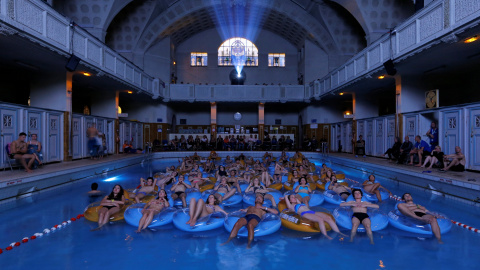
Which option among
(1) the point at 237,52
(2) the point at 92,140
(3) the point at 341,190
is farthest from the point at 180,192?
(1) the point at 237,52

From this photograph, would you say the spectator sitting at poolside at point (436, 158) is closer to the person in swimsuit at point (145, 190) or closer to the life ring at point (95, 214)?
the person in swimsuit at point (145, 190)

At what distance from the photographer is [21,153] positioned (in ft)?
29.1

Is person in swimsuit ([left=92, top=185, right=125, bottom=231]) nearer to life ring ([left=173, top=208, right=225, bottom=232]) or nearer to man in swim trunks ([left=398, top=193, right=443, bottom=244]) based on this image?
life ring ([left=173, top=208, right=225, bottom=232])

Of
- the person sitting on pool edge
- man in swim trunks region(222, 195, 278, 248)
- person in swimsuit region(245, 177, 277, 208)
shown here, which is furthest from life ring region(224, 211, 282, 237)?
the person sitting on pool edge

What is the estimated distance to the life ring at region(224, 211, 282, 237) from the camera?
16.3 ft

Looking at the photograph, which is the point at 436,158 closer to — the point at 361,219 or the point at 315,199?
the point at 315,199

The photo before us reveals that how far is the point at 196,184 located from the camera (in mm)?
8633

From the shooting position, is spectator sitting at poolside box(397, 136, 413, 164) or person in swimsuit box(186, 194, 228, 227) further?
A: spectator sitting at poolside box(397, 136, 413, 164)

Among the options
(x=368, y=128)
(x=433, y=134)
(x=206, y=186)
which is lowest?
(x=206, y=186)

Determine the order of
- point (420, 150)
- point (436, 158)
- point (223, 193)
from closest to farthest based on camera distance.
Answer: point (223, 193)
point (436, 158)
point (420, 150)

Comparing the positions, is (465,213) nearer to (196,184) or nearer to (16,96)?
(196,184)

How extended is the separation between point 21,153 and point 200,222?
6.95 m

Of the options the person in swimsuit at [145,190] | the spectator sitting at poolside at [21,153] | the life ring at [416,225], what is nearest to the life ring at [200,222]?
the person in swimsuit at [145,190]

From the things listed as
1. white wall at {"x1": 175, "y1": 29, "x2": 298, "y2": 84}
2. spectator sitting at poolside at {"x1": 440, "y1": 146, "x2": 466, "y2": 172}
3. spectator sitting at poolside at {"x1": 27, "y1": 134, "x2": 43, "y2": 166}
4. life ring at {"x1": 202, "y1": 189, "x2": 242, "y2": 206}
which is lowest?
life ring at {"x1": 202, "y1": 189, "x2": 242, "y2": 206}
